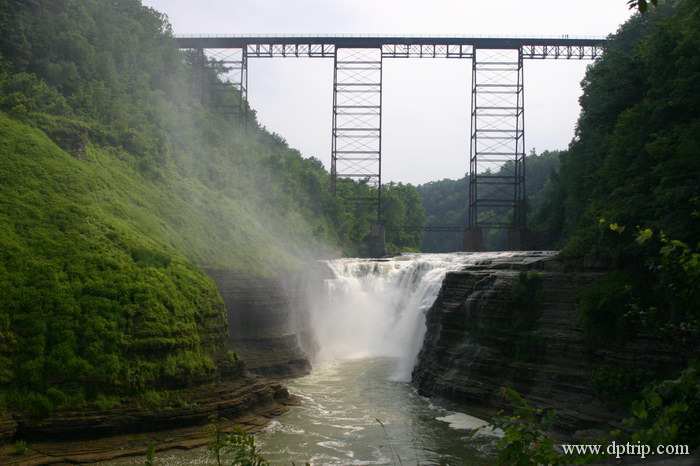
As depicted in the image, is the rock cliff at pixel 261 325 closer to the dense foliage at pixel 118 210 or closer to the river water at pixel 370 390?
the river water at pixel 370 390

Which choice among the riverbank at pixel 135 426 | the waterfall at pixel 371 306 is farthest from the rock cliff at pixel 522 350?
the waterfall at pixel 371 306

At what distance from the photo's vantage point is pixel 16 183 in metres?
20.5

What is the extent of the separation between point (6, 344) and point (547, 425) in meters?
15.4

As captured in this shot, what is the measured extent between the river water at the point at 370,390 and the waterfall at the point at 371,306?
61mm

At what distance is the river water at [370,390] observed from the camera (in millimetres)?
16453

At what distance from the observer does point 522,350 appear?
19.6 metres

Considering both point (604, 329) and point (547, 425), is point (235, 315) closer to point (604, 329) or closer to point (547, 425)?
point (604, 329)

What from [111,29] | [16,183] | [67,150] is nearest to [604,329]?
[16,183]

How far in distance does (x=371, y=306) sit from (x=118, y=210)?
690 inches

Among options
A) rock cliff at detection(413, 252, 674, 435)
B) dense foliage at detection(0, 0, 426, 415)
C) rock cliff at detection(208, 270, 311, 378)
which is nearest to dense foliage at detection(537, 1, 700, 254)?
rock cliff at detection(413, 252, 674, 435)

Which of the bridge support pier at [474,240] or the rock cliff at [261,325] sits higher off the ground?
the bridge support pier at [474,240]

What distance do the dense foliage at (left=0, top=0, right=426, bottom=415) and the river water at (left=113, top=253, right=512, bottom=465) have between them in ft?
11.2

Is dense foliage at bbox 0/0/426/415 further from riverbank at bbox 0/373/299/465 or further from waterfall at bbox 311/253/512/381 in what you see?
waterfall at bbox 311/253/512/381

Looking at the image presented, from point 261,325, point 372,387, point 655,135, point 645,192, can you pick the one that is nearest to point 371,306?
point 261,325
